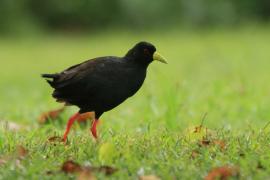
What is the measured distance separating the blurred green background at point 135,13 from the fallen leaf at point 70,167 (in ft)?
53.4

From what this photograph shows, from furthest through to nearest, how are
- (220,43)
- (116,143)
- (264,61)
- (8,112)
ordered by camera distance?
(220,43)
(264,61)
(8,112)
(116,143)

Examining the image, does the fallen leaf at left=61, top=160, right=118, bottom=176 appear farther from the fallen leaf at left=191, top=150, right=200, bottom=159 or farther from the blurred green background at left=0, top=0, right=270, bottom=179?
the fallen leaf at left=191, top=150, right=200, bottom=159

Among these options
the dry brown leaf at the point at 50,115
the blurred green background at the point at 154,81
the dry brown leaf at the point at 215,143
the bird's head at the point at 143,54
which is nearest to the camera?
the blurred green background at the point at 154,81

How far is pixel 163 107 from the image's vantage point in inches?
358

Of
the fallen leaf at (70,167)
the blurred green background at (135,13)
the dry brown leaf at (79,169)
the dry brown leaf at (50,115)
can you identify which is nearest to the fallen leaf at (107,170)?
the dry brown leaf at (79,169)

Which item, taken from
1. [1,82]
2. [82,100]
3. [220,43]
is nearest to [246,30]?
[220,43]

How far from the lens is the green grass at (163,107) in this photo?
473 centimetres

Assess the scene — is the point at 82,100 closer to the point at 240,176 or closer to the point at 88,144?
the point at 88,144

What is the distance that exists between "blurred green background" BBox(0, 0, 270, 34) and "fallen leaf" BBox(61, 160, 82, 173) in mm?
16279

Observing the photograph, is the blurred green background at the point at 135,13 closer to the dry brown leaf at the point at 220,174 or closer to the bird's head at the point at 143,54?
the bird's head at the point at 143,54

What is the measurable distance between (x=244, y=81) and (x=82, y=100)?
5710mm

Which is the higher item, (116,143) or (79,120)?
(116,143)

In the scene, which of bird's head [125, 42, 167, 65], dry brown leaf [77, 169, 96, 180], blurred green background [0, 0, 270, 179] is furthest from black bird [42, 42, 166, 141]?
dry brown leaf [77, 169, 96, 180]

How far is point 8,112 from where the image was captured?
912cm
